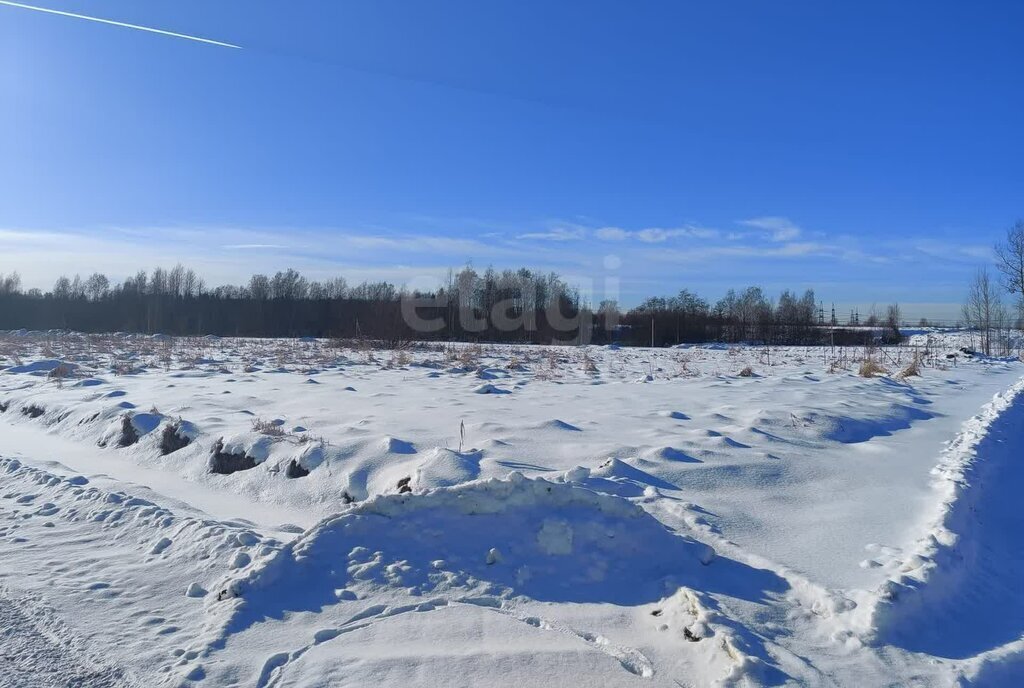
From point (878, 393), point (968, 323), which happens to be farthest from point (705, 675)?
point (968, 323)

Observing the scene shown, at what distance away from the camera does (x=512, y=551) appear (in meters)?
4.13

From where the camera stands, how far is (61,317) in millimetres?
58812

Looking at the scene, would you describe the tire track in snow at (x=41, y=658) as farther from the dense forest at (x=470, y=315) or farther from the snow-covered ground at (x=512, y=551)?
the dense forest at (x=470, y=315)

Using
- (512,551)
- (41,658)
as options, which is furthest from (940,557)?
(41,658)

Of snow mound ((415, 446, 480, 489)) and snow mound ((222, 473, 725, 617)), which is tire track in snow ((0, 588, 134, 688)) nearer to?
snow mound ((222, 473, 725, 617))

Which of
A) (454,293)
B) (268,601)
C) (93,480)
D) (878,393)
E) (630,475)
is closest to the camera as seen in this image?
(268,601)

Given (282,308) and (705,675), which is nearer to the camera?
(705,675)

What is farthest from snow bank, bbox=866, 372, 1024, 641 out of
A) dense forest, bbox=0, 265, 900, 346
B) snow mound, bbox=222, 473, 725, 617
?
dense forest, bbox=0, 265, 900, 346

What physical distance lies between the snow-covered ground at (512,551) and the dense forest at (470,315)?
23.2 meters

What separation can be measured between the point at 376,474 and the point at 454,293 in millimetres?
45140

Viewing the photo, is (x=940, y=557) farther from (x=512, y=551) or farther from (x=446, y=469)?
(x=446, y=469)

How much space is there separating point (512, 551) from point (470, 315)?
143 ft

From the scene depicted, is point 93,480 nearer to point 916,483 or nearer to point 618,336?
point 916,483

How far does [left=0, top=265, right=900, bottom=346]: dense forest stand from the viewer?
44594mm
